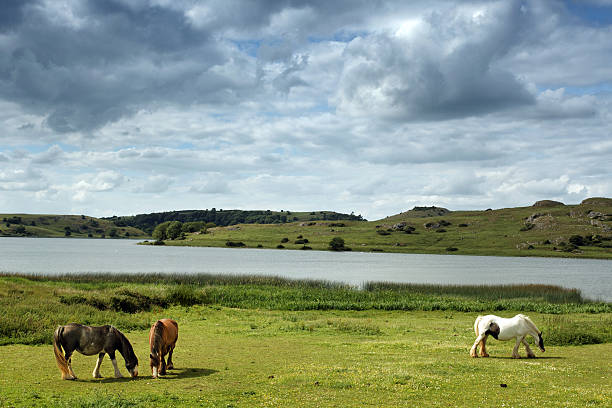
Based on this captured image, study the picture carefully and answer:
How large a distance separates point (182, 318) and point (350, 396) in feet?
75.5

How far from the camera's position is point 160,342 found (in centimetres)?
1641

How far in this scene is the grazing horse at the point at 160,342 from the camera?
53.4 ft

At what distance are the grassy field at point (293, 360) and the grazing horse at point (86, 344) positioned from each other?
50 centimetres

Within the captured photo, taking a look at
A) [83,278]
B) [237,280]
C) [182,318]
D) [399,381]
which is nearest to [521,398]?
[399,381]

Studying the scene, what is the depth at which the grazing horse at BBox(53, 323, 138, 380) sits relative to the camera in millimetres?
15781

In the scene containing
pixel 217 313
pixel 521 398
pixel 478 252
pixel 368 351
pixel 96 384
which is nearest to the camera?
pixel 521 398

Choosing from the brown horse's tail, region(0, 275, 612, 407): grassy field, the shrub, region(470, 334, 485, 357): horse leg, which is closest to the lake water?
region(0, 275, 612, 407): grassy field

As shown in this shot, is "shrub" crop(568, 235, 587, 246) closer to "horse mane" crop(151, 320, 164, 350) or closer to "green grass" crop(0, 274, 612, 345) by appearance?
"green grass" crop(0, 274, 612, 345)

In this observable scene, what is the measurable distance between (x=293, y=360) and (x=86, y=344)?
8.48 metres

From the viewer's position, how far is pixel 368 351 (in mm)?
22797

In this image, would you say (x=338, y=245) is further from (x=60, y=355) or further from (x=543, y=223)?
(x=60, y=355)

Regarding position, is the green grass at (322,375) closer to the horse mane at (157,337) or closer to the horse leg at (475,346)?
the horse leg at (475,346)

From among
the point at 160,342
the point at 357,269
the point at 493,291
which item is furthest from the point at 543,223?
the point at 160,342

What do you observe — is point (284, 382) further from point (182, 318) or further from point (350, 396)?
point (182, 318)
